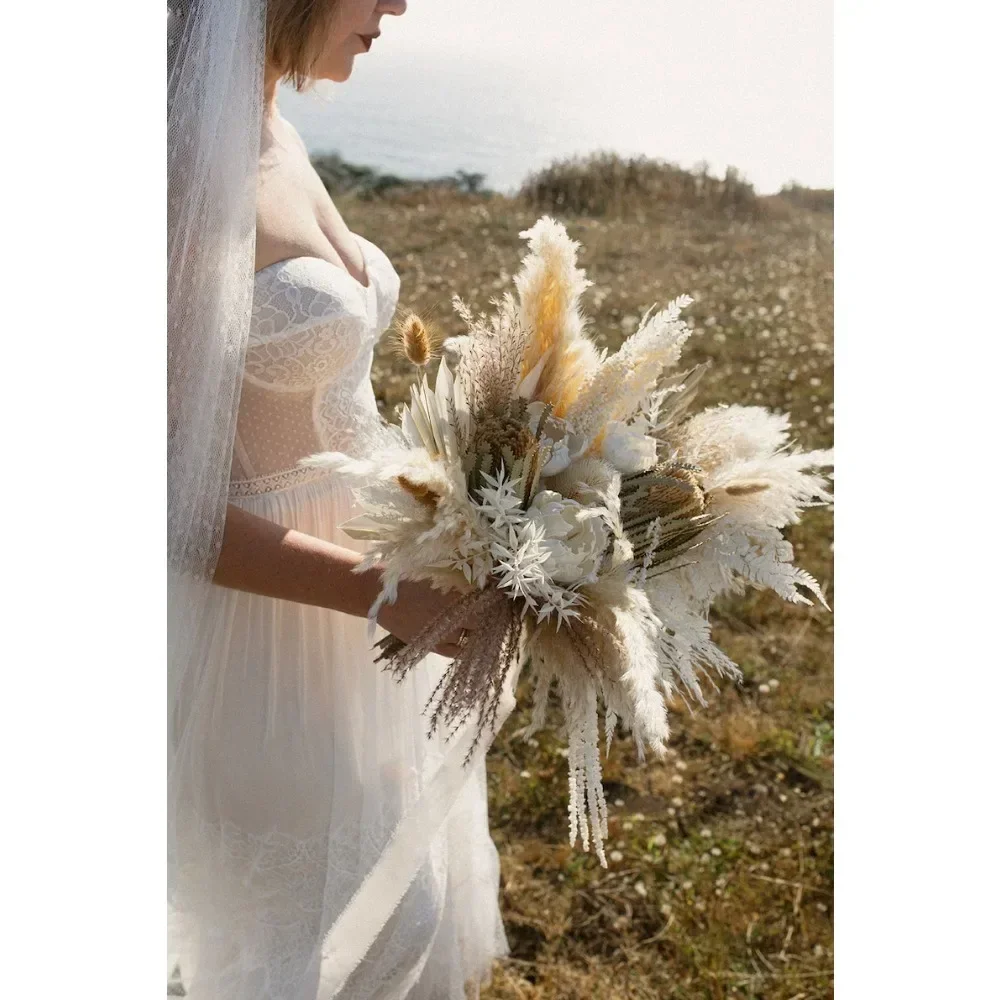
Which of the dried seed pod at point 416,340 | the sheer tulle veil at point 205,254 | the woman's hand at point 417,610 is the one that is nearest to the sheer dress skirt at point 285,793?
the sheer tulle veil at point 205,254

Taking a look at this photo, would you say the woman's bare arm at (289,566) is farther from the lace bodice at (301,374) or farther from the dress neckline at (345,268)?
the dress neckline at (345,268)

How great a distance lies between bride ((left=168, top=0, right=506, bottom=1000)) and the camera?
1278mm

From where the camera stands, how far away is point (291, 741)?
1.53 meters

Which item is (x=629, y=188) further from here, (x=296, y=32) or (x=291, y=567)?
(x=291, y=567)

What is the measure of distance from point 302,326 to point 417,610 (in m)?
0.42

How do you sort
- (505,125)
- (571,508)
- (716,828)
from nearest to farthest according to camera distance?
(571,508) < (716,828) < (505,125)

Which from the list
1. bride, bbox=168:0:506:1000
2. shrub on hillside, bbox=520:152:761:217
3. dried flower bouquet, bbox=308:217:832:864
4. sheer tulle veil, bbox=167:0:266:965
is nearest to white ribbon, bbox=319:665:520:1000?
bride, bbox=168:0:506:1000

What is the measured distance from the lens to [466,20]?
4102 mm

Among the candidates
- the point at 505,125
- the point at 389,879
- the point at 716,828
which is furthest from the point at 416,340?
the point at 505,125
